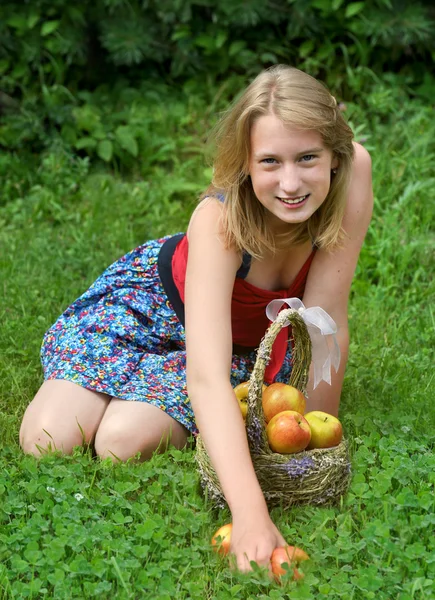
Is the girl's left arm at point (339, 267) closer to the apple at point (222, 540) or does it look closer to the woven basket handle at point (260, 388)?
the woven basket handle at point (260, 388)

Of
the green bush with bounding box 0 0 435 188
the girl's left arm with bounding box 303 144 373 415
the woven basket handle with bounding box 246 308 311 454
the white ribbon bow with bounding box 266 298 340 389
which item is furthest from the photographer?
the green bush with bounding box 0 0 435 188

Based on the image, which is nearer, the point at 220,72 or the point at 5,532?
the point at 5,532

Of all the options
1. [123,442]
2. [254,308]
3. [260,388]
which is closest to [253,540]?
[260,388]

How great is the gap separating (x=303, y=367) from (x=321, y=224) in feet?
1.57

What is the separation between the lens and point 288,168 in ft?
9.01

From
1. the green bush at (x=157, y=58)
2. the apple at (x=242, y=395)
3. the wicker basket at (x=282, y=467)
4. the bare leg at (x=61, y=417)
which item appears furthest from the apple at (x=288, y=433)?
the green bush at (x=157, y=58)

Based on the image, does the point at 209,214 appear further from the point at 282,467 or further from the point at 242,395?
the point at 282,467

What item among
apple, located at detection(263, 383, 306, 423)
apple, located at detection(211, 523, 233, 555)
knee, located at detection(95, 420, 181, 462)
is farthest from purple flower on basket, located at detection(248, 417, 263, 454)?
knee, located at detection(95, 420, 181, 462)

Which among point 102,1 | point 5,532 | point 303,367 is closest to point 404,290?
point 303,367

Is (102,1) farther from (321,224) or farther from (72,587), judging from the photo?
(72,587)

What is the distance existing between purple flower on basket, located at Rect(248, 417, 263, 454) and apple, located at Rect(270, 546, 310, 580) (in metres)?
0.32

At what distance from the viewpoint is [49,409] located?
10.4ft

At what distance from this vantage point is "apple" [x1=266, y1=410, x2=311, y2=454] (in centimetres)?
264

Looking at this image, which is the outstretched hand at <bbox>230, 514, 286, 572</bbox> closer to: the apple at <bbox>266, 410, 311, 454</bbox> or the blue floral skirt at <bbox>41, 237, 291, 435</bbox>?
the apple at <bbox>266, 410, 311, 454</bbox>
